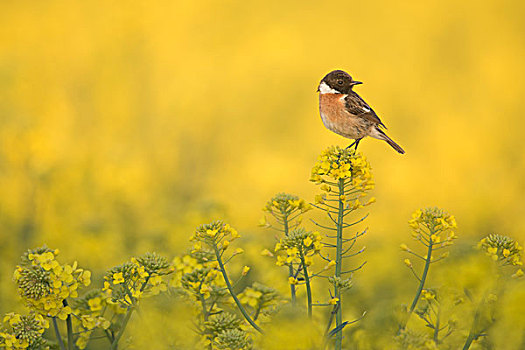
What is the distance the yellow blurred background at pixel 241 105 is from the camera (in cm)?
517

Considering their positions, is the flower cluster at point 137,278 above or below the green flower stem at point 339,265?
above

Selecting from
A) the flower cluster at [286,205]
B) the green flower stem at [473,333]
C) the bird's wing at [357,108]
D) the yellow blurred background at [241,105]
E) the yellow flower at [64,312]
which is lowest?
the green flower stem at [473,333]

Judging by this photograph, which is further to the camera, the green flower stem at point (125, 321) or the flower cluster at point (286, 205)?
the flower cluster at point (286, 205)

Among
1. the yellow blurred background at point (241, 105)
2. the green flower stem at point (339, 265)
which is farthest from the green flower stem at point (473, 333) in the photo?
the yellow blurred background at point (241, 105)

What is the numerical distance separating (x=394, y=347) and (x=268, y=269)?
153cm

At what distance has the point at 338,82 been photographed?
9.03ft

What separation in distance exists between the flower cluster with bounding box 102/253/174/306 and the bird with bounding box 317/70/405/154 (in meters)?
1.24

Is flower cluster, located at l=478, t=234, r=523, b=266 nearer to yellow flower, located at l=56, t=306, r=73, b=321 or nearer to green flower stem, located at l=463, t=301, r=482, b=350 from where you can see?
green flower stem, located at l=463, t=301, r=482, b=350

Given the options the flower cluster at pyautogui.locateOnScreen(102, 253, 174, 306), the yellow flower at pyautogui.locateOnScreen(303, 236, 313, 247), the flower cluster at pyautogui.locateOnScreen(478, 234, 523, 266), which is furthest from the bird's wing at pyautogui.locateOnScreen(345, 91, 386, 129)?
the flower cluster at pyautogui.locateOnScreen(102, 253, 174, 306)

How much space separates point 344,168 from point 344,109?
38.2 inches

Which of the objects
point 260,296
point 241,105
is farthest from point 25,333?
point 241,105

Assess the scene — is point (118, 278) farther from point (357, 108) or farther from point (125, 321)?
point (357, 108)

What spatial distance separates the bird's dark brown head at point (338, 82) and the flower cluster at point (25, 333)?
1664mm

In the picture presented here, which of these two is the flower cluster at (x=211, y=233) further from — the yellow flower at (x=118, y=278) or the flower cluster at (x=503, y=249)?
the flower cluster at (x=503, y=249)
